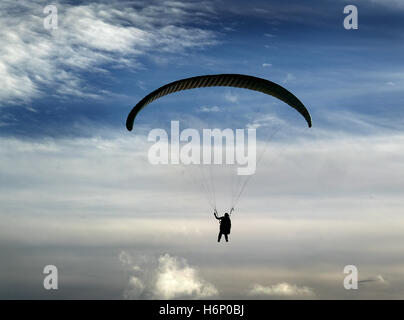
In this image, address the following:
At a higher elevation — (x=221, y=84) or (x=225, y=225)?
(x=221, y=84)

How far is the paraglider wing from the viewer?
27.6m

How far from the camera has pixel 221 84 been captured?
28.3m

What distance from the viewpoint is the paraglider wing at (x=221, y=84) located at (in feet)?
90.7

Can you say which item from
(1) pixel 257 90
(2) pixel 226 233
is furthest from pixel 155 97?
(2) pixel 226 233

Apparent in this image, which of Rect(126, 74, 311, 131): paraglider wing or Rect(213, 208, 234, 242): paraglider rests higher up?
Rect(126, 74, 311, 131): paraglider wing

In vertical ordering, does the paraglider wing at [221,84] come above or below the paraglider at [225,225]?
above

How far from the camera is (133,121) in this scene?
28297mm

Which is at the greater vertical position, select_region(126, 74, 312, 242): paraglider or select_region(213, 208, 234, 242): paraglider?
select_region(126, 74, 312, 242): paraglider

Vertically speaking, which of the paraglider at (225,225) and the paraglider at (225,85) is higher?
the paraglider at (225,85)
